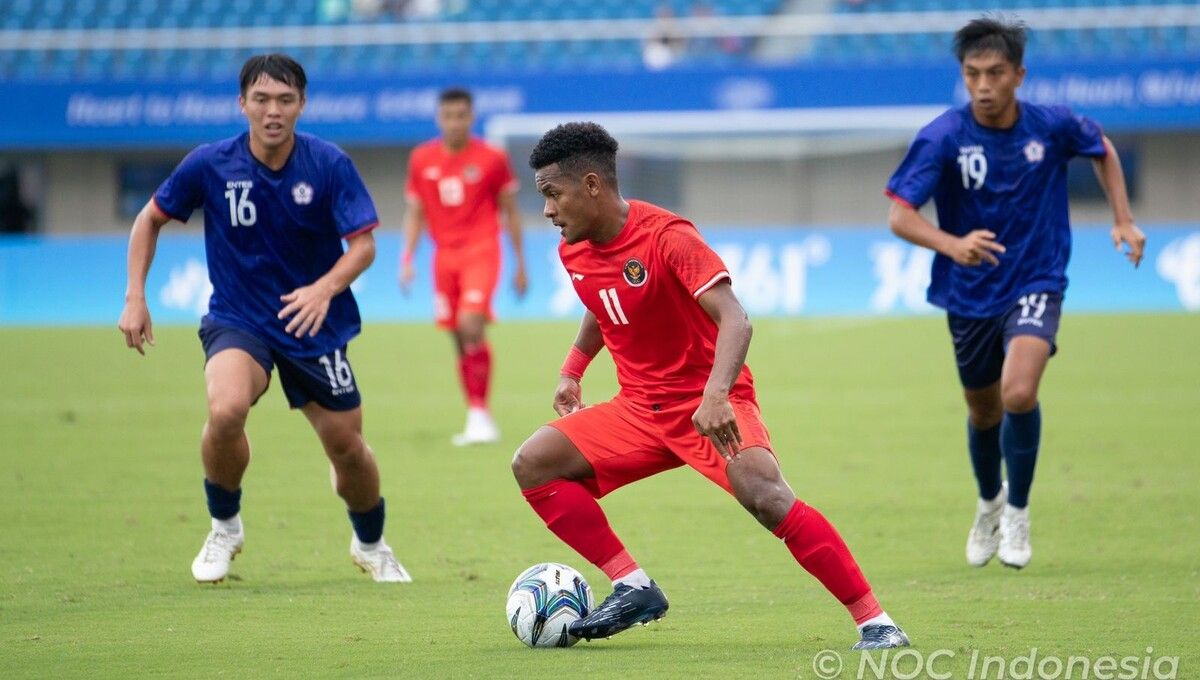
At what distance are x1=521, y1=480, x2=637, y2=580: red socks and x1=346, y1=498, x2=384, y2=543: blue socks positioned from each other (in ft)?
4.79

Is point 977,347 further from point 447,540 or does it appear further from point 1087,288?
point 1087,288

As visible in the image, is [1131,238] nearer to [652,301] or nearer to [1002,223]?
[1002,223]

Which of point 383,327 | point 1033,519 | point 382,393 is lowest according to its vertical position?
point 383,327

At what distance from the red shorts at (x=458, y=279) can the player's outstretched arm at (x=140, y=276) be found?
545cm

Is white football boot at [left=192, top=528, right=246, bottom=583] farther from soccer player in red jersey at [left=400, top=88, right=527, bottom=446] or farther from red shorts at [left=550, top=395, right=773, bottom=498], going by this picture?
soccer player in red jersey at [left=400, top=88, right=527, bottom=446]

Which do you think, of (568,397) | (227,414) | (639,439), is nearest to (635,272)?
(639,439)

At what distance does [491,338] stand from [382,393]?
5330mm

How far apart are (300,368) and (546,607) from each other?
173cm

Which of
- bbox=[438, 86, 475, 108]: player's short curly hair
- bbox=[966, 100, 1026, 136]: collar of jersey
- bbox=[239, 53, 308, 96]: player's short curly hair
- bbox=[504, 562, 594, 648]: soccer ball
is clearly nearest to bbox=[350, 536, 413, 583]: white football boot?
bbox=[504, 562, 594, 648]: soccer ball

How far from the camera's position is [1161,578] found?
6.87m

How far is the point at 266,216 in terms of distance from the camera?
6.77m

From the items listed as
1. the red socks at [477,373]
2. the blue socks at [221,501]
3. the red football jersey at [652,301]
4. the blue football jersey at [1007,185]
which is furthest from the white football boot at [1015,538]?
the red socks at [477,373]

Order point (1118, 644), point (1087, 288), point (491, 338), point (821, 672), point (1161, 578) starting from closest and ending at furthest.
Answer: point (821, 672) < point (1118, 644) < point (1161, 578) < point (491, 338) < point (1087, 288)

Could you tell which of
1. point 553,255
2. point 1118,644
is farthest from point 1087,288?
point 1118,644
